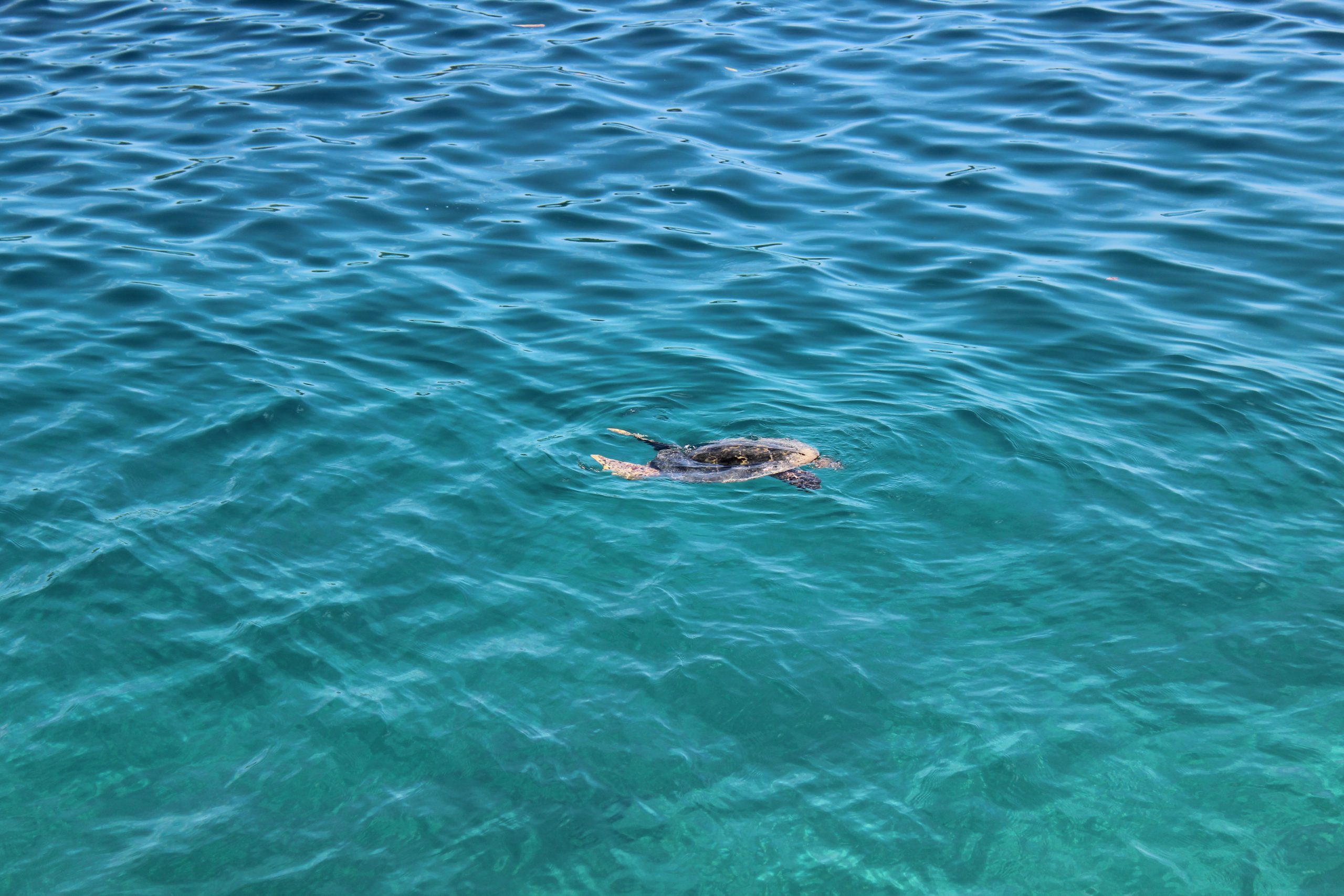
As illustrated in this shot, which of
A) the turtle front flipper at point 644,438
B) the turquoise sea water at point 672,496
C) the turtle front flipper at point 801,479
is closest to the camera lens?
the turquoise sea water at point 672,496

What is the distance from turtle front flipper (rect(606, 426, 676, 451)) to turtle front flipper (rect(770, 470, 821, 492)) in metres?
1.18

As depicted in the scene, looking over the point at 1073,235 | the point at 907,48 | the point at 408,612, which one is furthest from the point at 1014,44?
the point at 408,612

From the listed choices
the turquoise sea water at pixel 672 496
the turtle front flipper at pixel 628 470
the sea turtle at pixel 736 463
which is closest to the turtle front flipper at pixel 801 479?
the sea turtle at pixel 736 463

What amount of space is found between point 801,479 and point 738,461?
0.58m

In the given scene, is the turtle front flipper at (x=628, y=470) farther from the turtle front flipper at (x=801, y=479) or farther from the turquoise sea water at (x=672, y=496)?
the turtle front flipper at (x=801, y=479)

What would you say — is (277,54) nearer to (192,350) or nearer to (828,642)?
(192,350)

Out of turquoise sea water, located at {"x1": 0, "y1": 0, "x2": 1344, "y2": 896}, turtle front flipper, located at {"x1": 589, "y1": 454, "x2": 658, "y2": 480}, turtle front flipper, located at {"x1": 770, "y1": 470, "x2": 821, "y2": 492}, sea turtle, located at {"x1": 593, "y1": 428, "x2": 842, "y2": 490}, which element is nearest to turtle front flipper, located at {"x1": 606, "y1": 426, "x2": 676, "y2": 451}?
turquoise sea water, located at {"x1": 0, "y1": 0, "x2": 1344, "y2": 896}

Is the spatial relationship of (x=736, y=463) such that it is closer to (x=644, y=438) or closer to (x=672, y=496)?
(x=672, y=496)

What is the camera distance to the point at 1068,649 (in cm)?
787

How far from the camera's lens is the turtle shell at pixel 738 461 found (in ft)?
31.4

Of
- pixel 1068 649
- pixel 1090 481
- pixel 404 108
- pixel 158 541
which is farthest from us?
pixel 404 108

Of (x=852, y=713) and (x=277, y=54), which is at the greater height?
(x=277, y=54)

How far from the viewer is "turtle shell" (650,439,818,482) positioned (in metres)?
9.59

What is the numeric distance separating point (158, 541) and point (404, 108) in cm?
1192
